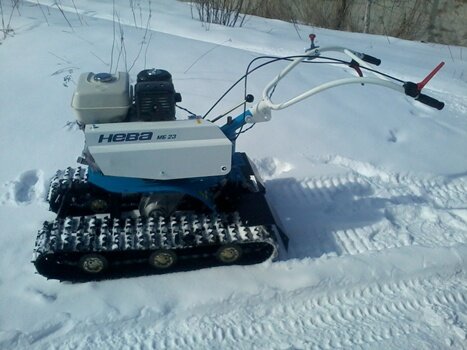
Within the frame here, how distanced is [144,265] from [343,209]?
1.62 metres

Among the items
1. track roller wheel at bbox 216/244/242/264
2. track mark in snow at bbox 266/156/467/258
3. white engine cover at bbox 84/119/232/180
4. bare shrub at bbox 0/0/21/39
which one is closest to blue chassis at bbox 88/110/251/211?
white engine cover at bbox 84/119/232/180

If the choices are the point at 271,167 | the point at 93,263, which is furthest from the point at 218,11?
the point at 93,263

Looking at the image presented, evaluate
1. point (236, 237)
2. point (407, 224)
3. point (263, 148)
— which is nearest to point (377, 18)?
point (263, 148)

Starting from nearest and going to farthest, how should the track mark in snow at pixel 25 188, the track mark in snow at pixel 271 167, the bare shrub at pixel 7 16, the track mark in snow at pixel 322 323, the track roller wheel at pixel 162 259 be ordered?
the track mark in snow at pixel 322 323 → the track roller wheel at pixel 162 259 → the track mark in snow at pixel 25 188 → the track mark in snow at pixel 271 167 → the bare shrub at pixel 7 16

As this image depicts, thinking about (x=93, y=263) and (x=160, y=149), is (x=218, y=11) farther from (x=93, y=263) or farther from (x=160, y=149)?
(x=93, y=263)

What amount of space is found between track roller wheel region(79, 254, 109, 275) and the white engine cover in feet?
1.69

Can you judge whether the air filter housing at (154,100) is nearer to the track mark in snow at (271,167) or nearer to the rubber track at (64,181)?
the rubber track at (64,181)

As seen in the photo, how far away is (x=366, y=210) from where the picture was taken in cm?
394

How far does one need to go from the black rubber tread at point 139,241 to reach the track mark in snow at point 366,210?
1.39ft

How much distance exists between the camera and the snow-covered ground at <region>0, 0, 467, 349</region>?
289 centimetres

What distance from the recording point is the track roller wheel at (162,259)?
3.17 meters

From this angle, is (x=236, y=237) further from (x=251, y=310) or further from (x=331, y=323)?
(x=331, y=323)

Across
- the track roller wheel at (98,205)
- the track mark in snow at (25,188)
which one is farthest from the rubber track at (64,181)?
the track mark in snow at (25,188)

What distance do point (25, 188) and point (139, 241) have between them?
1.43 metres
